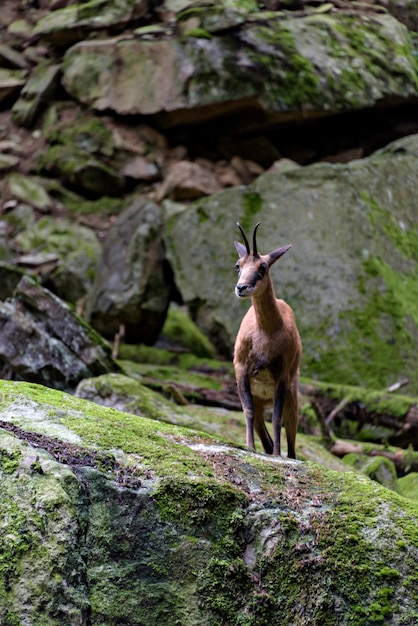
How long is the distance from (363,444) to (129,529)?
5253 mm

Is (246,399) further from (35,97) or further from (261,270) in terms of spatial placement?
(35,97)

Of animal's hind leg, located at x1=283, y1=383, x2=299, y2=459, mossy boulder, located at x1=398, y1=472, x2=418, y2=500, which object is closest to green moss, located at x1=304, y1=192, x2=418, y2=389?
mossy boulder, located at x1=398, y1=472, x2=418, y2=500

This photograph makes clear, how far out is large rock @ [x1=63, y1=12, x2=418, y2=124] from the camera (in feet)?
48.0

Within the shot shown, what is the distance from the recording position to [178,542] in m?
3.18

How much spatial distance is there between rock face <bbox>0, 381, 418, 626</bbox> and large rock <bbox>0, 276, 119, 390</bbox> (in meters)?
3.92

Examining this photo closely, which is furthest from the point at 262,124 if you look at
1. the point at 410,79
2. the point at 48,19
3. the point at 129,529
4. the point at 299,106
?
the point at 129,529

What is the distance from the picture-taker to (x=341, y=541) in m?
→ 3.26

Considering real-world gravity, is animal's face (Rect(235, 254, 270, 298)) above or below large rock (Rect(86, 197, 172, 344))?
above

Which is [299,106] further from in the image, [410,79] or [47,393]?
[47,393]

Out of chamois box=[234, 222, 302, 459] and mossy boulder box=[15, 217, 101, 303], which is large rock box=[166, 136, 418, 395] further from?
chamois box=[234, 222, 302, 459]

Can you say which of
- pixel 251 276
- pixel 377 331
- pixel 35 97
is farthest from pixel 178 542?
pixel 35 97

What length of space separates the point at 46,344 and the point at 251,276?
3636 mm

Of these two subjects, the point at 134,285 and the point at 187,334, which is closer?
the point at 134,285

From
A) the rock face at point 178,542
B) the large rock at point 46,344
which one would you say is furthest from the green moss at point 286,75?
the rock face at point 178,542
